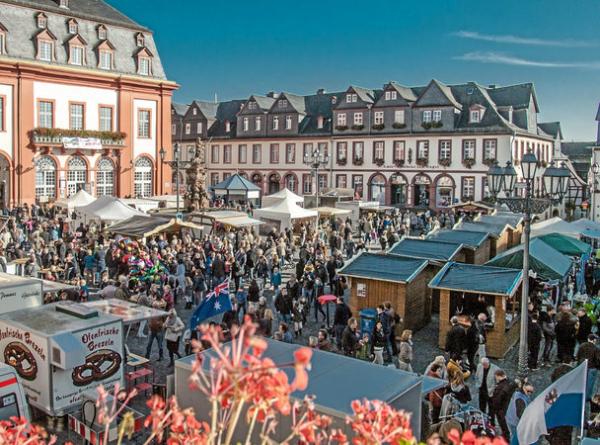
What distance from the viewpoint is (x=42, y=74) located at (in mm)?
40812

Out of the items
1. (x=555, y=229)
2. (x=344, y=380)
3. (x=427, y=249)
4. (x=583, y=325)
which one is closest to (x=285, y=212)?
(x=555, y=229)

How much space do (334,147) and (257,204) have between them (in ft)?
37.3

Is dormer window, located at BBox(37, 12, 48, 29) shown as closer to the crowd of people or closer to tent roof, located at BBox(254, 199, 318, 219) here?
the crowd of people

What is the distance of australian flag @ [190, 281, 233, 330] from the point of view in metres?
14.0

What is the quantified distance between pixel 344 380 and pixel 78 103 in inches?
1562

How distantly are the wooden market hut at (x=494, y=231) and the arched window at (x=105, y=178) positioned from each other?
2826cm

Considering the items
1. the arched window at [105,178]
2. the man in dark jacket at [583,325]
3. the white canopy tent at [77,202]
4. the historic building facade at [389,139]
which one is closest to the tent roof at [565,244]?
the man in dark jacket at [583,325]

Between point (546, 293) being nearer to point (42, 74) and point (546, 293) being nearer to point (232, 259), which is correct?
point (232, 259)

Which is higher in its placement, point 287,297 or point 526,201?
point 526,201

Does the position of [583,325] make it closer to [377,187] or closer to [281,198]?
[281,198]

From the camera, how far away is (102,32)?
145ft

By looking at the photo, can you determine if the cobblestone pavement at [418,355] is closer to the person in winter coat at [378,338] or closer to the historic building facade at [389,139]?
the person in winter coat at [378,338]

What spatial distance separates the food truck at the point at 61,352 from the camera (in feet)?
34.5

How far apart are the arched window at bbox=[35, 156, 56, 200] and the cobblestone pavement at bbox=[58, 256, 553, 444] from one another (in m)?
27.2
